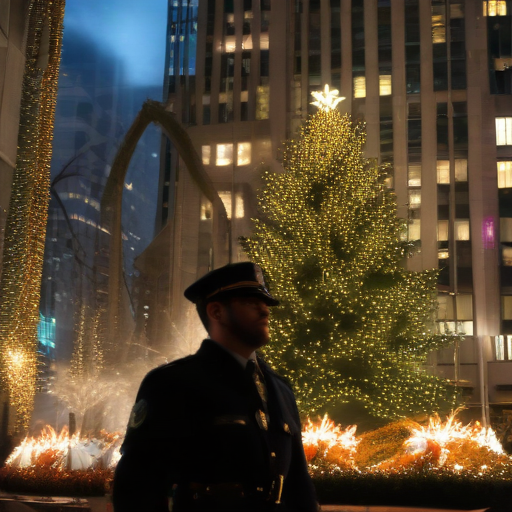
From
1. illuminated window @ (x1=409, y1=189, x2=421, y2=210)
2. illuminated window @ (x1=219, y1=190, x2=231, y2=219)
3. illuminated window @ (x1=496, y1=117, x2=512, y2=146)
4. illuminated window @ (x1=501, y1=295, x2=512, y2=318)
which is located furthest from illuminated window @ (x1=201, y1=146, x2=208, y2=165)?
illuminated window @ (x1=496, y1=117, x2=512, y2=146)

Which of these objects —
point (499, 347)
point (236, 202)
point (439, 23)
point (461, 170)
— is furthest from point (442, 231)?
point (236, 202)

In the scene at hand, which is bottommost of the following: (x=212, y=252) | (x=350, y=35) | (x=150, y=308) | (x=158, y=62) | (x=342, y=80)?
(x=150, y=308)

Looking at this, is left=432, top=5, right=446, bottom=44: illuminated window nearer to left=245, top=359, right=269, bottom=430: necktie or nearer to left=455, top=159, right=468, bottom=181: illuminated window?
left=455, top=159, right=468, bottom=181: illuminated window

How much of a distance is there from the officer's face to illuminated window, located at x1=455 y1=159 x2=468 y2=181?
22.1 meters

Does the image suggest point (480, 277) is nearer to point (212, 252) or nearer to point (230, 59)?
point (230, 59)

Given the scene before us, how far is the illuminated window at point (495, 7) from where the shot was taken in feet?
84.8

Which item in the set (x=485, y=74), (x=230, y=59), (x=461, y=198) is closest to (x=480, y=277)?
(x=461, y=198)

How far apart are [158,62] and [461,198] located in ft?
53.8

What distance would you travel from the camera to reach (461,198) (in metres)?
23.2

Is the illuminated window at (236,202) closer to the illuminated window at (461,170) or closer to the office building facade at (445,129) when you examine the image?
the office building facade at (445,129)

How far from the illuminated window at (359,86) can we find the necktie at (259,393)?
870 inches

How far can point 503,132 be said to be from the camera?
80.9 ft

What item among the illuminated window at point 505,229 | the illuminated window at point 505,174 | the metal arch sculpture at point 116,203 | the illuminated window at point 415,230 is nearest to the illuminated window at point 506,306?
the illuminated window at point 505,229

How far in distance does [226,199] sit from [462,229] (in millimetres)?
13273
